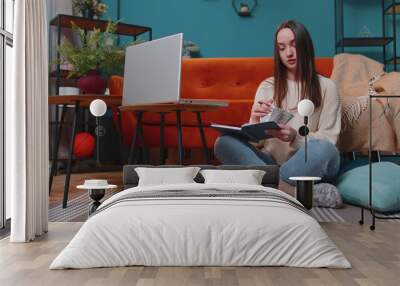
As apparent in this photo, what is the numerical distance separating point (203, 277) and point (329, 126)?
216 cm

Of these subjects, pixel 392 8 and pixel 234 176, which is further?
pixel 392 8

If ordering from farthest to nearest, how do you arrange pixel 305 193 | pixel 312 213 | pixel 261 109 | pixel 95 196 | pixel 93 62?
1. pixel 93 62
2. pixel 261 109
3. pixel 312 213
4. pixel 305 193
5. pixel 95 196

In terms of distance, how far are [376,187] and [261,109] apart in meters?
0.91

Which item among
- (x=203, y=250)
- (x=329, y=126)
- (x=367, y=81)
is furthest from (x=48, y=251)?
(x=367, y=81)

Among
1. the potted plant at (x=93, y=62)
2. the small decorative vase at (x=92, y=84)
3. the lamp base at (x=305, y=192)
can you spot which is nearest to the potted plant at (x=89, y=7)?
the potted plant at (x=93, y=62)

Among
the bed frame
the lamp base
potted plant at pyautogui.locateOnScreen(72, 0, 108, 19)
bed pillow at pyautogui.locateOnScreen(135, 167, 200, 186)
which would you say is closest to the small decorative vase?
the bed frame

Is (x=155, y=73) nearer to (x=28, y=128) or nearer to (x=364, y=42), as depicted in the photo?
(x=28, y=128)

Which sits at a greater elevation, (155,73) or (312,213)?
(155,73)

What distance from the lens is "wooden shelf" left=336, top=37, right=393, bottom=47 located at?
6.26m

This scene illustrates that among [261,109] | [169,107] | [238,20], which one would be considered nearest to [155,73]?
[169,107]

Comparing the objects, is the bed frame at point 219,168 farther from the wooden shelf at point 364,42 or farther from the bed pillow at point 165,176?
the wooden shelf at point 364,42

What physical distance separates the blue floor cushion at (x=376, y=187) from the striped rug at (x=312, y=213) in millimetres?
87

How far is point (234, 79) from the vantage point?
5414 mm

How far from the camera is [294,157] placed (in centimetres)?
379
